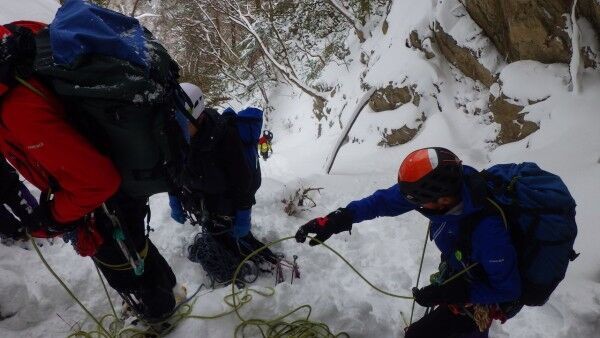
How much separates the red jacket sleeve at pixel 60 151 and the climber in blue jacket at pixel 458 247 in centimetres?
139

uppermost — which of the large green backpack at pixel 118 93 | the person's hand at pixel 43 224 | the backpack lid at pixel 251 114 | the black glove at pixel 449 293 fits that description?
the large green backpack at pixel 118 93

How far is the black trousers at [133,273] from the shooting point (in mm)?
1912

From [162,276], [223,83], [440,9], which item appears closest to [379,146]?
[440,9]

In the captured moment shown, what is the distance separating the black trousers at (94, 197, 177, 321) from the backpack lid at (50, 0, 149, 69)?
2.53 ft

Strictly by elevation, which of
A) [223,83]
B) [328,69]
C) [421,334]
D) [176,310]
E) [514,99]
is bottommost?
[223,83]

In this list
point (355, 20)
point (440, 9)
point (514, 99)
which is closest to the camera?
point (514, 99)

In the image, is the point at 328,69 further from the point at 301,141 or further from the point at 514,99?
the point at 514,99

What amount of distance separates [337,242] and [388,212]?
136cm

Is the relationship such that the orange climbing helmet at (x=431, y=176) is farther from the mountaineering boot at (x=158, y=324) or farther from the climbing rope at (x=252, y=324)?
the mountaineering boot at (x=158, y=324)

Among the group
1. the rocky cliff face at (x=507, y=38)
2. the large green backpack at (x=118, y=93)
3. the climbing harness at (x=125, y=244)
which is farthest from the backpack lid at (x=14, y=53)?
the rocky cliff face at (x=507, y=38)

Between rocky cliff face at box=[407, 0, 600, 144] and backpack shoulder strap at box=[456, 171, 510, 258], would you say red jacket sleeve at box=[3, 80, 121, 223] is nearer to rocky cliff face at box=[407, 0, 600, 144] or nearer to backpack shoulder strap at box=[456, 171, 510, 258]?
backpack shoulder strap at box=[456, 171, 510, 258]

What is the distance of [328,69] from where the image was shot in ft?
41.1

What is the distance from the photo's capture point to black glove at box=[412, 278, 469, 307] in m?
1.84

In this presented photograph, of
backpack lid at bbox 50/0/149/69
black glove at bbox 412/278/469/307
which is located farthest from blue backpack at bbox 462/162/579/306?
backpack lid at bbox 50/0/149/69
